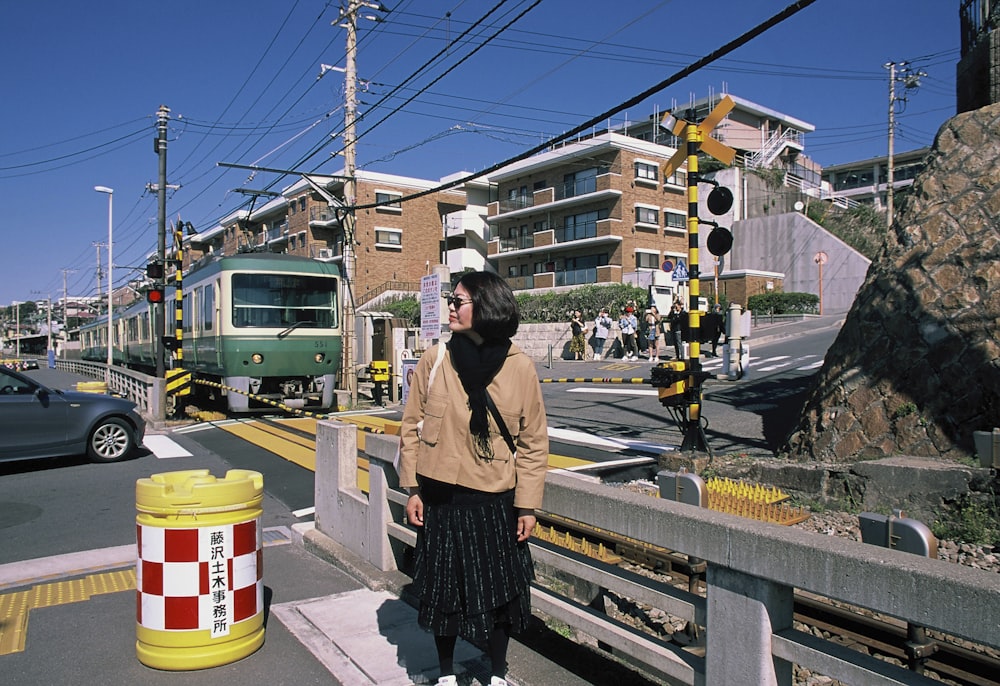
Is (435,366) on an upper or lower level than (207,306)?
lower

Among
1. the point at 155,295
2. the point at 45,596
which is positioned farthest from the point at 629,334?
the point at 45,596

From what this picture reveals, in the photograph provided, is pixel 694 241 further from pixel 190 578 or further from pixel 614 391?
pixel 614 391

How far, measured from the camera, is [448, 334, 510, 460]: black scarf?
2.86 metres

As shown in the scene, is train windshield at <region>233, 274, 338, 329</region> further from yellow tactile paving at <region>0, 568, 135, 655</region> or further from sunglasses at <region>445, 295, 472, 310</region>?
sunglasses at <region>445, 295, 472, 310</region>

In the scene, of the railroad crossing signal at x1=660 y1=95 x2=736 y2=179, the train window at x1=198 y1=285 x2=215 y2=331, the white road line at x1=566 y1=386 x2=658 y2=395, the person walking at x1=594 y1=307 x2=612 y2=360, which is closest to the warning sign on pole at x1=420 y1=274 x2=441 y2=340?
the railroad crossing signal at x1=660 y1=95 x2=736 y2=179

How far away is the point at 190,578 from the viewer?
345 cm

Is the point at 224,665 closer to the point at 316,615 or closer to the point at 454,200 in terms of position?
the point at 316,615

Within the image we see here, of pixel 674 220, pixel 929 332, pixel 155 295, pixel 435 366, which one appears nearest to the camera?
pixel 435 366

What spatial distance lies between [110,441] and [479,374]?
8.86m

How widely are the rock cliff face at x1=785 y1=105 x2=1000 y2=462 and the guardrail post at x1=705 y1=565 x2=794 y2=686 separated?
5.67 meters

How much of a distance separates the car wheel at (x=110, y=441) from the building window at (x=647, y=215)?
3117cm

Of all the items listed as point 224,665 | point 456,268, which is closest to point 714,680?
point 224,665

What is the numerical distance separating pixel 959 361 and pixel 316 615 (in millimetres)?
6620

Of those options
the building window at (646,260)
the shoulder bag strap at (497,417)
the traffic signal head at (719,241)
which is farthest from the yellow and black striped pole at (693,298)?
the building window at (646,260)
